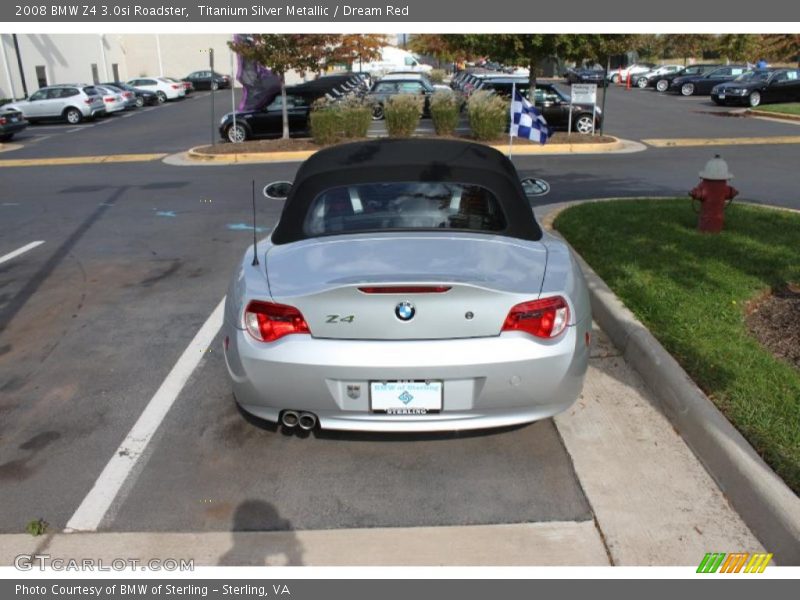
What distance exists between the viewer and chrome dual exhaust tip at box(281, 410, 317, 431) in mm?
3512

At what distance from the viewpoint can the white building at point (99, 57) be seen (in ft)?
116

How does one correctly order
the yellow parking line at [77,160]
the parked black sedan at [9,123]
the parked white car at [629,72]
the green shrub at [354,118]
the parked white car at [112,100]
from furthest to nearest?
the parked white car at [629,72]
the parked white car at [112,100]
the parked black sedan at [9,123]
the yellow parking line at [77,160]
the green shrub at [354,118]

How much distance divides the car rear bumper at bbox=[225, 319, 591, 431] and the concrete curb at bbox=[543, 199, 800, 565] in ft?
2.51

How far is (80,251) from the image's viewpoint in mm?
8625

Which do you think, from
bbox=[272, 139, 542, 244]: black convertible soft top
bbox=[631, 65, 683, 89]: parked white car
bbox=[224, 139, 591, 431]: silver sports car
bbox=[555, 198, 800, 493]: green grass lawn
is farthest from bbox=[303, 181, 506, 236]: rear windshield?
bbox=[631, 65, 683, 89]: parked white car

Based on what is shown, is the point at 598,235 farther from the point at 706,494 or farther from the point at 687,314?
the point at 706,494

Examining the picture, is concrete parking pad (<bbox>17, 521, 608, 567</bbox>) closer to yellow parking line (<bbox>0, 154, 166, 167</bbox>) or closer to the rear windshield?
the rear windshield

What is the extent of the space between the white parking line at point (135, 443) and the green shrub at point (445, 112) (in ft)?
43.1

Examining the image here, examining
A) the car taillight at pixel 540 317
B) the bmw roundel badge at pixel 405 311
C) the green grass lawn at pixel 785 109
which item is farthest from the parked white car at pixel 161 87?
the car taillight at pixel 540 317

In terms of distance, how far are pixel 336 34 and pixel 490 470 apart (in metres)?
15.7

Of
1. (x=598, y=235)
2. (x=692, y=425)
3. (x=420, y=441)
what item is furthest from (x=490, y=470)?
(x=598, y=235)

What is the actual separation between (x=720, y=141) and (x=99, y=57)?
130 ft

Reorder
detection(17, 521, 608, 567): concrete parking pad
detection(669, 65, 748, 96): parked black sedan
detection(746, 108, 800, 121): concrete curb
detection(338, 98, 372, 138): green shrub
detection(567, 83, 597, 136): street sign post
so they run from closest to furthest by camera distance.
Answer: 1. detection(17, 521, 608, 567): concrete parking pad
2. detection(338, 98, 372, 138): green shrub
3. detection(567, 83, 597, 136): street sign post
4. detection(746, 108, 800, 121): concrete curb
5. detection(669, 65, 748, 96): parked black sedan

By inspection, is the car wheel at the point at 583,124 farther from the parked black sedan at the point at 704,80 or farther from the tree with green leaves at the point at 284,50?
the parked black sedan at the point at 704,80
